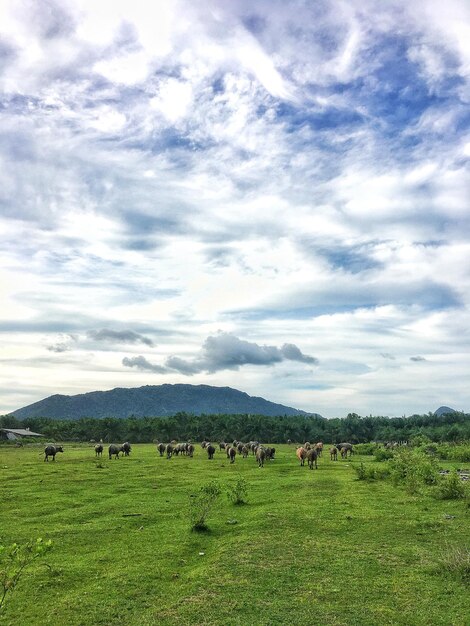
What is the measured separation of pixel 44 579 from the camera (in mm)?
13430

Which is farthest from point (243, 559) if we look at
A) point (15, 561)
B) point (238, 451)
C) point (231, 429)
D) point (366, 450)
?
point (231, 429)

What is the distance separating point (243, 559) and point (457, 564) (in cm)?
603

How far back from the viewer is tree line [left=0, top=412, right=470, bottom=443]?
104125 mm

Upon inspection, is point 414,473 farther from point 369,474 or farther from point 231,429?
point 231,429

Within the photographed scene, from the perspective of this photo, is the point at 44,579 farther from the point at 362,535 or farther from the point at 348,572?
the point at 362,535

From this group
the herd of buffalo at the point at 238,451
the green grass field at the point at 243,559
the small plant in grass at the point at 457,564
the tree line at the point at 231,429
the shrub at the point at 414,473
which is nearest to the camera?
the green grass field at the point at 243,559

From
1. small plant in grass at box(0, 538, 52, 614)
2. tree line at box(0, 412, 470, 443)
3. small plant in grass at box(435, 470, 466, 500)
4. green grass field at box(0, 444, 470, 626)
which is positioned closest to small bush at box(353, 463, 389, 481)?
green grass field at box(0, 444, 470, 626)

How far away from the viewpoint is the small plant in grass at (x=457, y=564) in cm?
1309

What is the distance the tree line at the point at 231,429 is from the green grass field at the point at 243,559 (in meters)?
79.4

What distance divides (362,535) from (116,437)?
9339 cm

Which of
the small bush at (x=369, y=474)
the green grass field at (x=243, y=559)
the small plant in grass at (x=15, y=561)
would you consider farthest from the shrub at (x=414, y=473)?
the small plant in grass at (x=15, y=561)

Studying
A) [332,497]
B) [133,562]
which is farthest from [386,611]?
[332,497]

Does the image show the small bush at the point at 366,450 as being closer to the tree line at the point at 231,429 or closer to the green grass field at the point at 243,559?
the tree line at the point at 231,429

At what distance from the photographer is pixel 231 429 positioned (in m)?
108
